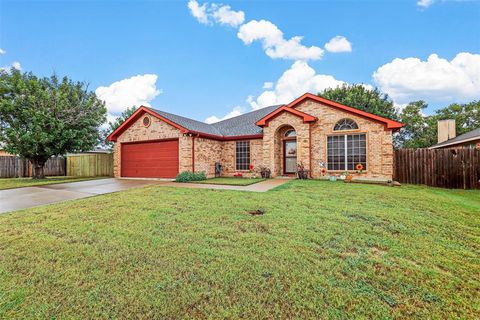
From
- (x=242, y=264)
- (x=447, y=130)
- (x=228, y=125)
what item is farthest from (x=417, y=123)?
(x=242, y=264)

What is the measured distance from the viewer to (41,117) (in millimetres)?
13078

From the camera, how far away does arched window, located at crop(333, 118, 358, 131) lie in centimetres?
1202

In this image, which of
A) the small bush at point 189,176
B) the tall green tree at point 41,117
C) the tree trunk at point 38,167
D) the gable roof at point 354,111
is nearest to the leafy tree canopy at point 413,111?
the gable roof at point 354,111

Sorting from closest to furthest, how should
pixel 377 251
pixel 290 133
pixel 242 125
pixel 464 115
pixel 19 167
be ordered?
pixel 377 251 → pixel 290 133 → pixel 242 125 → pixel 19 167 → pixel 464 115

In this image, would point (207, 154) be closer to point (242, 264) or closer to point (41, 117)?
point (41, 117)

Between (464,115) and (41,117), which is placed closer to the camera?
(41,117)

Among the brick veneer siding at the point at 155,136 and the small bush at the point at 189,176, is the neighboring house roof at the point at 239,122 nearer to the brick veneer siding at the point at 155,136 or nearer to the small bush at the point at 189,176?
the brick veneer siding at the point at 155,136

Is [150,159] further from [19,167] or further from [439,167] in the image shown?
[439,167]

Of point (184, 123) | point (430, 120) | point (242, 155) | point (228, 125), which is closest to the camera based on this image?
point (184, 123)

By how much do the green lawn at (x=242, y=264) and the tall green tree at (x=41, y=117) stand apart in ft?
36.7

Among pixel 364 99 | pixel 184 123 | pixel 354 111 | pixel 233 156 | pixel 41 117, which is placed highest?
pixel 364 99

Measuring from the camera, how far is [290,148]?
13.8 m

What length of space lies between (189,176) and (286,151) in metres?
6.27

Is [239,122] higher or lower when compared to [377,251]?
higher
